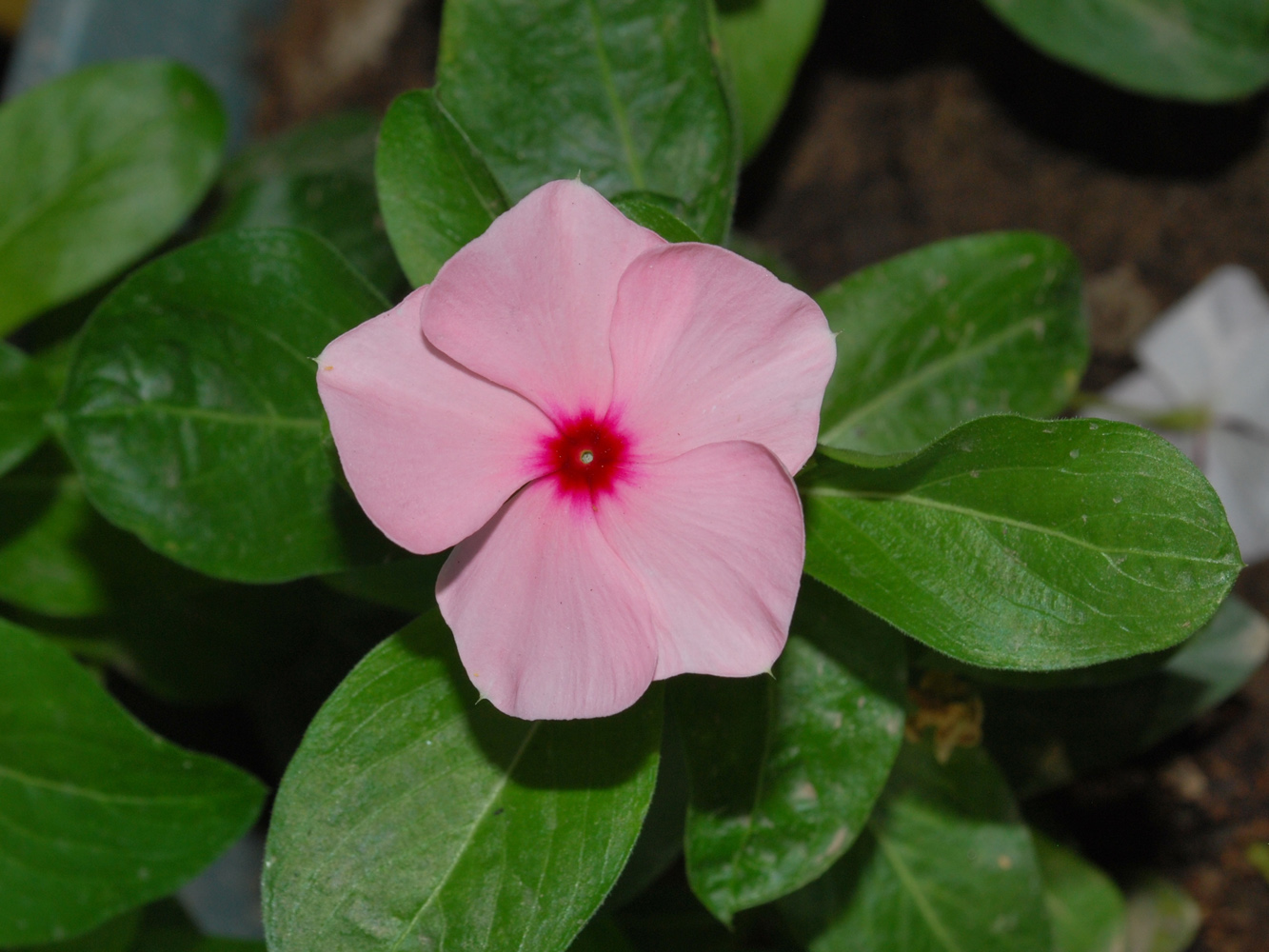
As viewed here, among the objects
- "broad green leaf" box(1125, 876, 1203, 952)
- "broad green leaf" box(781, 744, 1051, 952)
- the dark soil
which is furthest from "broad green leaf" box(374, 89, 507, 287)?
"broad green leaf" box(1125, 876, 1203, 952)

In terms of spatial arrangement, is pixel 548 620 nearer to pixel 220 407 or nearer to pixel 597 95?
pixel 220 407

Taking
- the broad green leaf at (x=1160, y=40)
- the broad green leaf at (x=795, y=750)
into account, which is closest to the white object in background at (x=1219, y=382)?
the broad green leaf at (x=1160, y=40)

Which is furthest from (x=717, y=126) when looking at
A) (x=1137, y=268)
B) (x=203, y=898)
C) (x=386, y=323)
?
(x=203, y=898)

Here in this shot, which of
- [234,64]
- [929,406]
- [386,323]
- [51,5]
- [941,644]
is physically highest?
[386,323]

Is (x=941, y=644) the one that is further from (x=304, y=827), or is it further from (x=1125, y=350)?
(x=1125, y=350)

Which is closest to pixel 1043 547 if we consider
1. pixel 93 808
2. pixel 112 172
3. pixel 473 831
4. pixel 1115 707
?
pixel 473 831

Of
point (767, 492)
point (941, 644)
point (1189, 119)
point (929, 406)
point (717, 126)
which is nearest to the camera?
point (767, 492)

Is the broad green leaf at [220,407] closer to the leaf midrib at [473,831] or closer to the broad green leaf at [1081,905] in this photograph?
the leaf midrib at [473,831]
